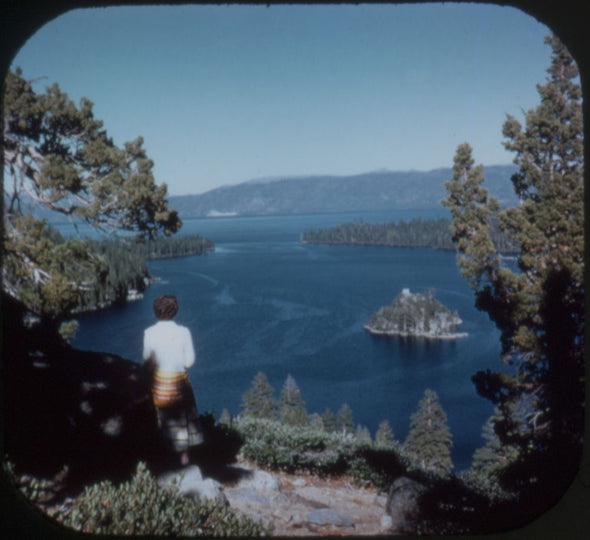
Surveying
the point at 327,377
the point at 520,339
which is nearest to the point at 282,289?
the point at 327,377

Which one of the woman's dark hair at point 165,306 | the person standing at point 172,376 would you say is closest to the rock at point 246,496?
the person standing at point 172,376

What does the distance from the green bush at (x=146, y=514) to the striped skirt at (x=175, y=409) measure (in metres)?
0.36

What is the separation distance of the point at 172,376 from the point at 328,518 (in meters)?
1.49

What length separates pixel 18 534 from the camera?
7.86 ft

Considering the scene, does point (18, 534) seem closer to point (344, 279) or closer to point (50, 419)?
point (50, 419)

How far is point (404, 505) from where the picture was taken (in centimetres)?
357

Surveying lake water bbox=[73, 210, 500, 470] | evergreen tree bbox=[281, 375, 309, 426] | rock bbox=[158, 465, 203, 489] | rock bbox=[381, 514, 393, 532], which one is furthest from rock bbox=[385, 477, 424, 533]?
evergreen tree bbox=[281, 375, 309, 426]

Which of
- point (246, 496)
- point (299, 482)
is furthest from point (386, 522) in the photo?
point (299, 482)

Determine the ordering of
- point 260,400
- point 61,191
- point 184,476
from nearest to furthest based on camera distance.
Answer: point 184,476 < point 61,191 < point 260,400

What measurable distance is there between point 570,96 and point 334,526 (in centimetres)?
641

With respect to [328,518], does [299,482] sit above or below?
below

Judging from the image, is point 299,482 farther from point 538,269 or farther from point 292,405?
point 292,405

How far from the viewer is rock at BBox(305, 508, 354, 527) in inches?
133

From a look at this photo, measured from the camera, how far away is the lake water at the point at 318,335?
101 feet
